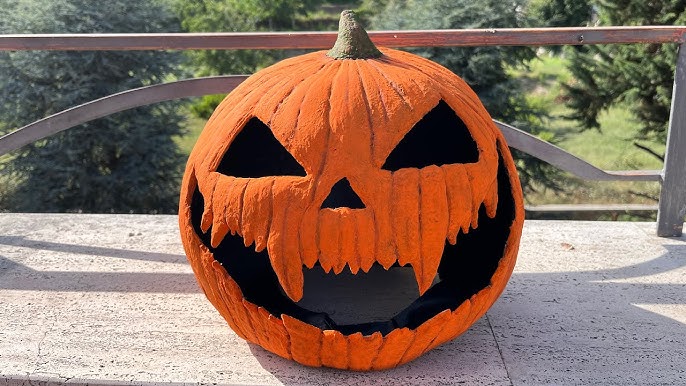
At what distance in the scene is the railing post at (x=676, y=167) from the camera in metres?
3.39

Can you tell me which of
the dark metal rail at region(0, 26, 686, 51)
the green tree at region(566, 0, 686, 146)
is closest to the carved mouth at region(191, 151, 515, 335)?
the dark metal rail at region(0, 26, 686, 51)

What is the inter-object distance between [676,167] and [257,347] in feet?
7.15

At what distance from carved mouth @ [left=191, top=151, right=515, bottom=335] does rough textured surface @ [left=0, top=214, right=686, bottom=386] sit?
0.63ft

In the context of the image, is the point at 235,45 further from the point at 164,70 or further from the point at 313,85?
the point at 164,70

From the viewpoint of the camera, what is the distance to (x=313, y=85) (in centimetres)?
236

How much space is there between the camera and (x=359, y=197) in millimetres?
2416

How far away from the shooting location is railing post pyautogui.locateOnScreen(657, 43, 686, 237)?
11.1 ft

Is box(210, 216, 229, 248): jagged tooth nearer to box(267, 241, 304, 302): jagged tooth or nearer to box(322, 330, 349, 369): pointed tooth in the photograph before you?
box(267, 241, 304, 302): jagged tooth

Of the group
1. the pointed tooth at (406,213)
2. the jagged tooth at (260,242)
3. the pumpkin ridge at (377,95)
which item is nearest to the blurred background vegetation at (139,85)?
the pumpkin ridge at (377,95)

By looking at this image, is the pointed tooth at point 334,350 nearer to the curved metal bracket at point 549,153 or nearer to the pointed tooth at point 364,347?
the pointed tooth at point 364,347

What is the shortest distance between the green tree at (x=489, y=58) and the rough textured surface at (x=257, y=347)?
11.0 ft

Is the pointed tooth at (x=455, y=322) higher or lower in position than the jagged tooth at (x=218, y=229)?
lower

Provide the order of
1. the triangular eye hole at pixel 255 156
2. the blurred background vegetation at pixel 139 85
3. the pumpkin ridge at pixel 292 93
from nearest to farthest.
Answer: the pumpkin ridge at pixel 292 93, the triangular eye hole at pixel 255 156, the blurred background vegetation at pixel 139 85

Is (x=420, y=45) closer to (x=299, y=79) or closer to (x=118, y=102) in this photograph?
(x=299, y=79)
